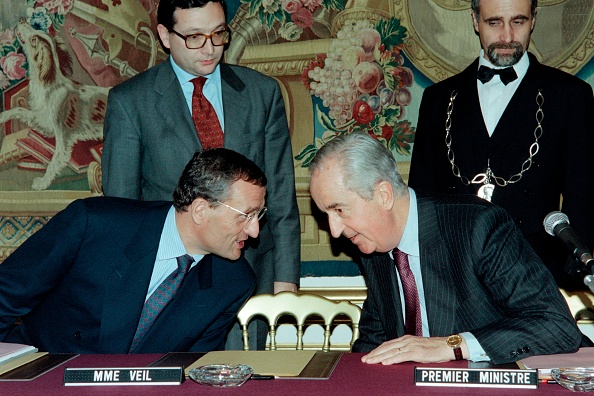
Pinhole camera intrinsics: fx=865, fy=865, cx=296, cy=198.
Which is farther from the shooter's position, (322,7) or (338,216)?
(322,7)

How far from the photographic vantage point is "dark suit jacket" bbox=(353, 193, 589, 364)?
2.57 m

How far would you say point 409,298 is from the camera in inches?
117

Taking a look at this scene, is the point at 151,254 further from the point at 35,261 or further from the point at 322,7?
the point at 322,7

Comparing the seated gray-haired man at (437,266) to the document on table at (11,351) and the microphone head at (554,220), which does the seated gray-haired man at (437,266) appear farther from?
the document on table at (11,351)

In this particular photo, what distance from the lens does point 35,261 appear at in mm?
3076

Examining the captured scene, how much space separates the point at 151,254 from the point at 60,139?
1740 mm

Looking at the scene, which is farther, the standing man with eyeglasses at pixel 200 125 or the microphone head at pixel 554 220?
the standing man with eyeglasses at pixel 200 125

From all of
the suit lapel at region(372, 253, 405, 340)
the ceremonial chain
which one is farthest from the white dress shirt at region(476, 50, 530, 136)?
the suit lapel at region(372, 253, 405, 340)

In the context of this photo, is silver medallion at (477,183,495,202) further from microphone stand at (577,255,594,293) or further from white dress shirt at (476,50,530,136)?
microphone stand at (577,255,594,293)

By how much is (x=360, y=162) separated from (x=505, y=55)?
3.99 ft

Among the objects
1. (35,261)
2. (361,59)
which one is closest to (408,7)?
→ (361,59)

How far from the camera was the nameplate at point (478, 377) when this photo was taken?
222 centimetres

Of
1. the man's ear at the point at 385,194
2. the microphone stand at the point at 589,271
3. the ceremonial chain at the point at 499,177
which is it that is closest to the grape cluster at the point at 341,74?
the ceremonial chain at the point at 499,177

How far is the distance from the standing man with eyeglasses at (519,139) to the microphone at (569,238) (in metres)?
1.43
